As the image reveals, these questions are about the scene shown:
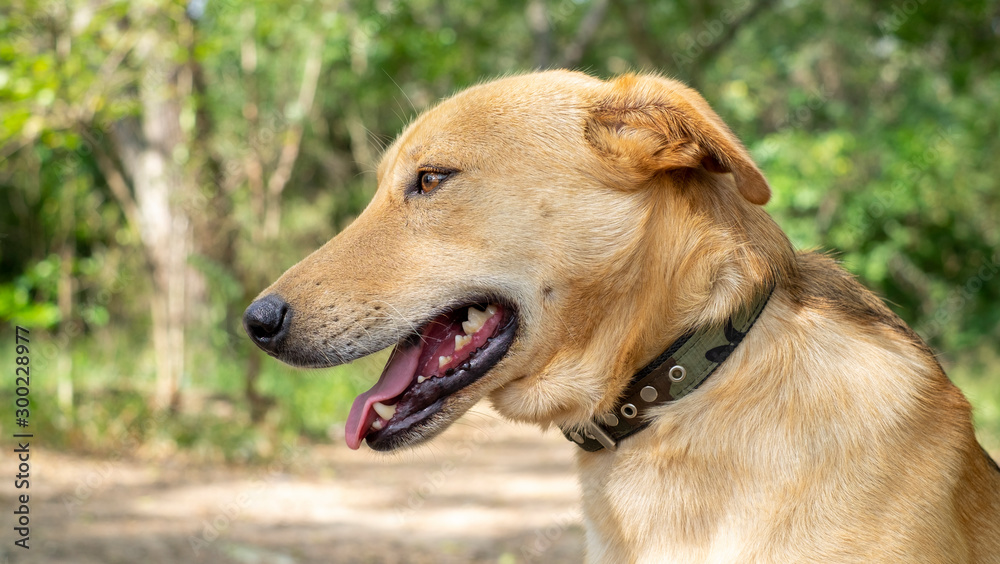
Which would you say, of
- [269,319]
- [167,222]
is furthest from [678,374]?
[167,222]

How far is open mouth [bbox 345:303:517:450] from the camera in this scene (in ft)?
7.55

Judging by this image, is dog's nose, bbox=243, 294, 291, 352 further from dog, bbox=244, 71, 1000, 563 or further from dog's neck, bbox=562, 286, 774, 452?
dog's neck, bbox=562, 286, 774, 452

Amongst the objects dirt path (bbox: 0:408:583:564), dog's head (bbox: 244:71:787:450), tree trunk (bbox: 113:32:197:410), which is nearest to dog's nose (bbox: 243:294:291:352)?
dog's head (bbox: 244:71:787:450)

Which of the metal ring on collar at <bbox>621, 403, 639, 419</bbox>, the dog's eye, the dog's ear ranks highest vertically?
the dog's ear

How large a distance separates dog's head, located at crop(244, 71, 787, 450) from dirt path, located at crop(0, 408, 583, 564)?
5.67 feet

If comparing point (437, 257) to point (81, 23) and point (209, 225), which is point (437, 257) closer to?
point (81, 23)

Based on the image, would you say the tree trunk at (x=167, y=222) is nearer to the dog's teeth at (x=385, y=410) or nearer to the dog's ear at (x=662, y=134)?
the dog's teeth at (x=385, y=410)

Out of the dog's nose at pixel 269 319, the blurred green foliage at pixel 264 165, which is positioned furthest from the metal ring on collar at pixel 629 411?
the blurred green foliage at pixel 264 165

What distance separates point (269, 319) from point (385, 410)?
1.40ft

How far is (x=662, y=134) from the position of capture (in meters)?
2.22

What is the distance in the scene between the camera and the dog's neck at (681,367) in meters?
2.12

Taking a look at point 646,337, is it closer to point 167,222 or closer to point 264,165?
point 167,222

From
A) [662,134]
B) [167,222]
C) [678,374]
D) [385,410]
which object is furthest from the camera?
[167,222]

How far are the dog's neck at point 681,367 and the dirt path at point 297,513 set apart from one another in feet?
6.48
